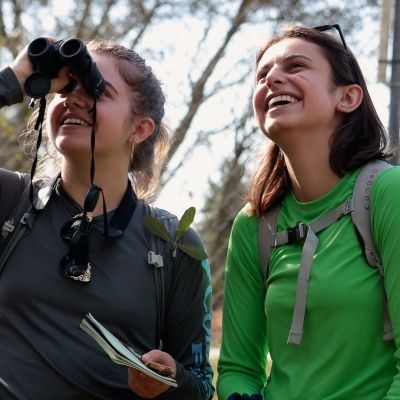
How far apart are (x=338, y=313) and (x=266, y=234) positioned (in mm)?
480

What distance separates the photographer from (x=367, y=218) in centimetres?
282

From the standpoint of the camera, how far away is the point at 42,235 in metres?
3.17

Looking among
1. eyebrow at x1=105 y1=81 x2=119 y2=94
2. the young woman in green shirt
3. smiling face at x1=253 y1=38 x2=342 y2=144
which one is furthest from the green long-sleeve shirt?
eyebrow at x1=105 y1=81 x2=119 y2=94

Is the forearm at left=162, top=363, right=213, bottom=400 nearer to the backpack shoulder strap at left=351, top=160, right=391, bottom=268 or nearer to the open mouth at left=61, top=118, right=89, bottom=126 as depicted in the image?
the backpack shoulder strap at left=351, top=160, right=391, bottom=268

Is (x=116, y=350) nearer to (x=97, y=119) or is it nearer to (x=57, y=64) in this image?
(x=97, y=119)

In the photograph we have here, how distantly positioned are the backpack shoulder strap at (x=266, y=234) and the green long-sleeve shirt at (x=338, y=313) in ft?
0.13

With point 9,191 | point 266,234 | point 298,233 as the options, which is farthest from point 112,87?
point 298,233

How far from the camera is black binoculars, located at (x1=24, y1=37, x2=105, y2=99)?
122 inches

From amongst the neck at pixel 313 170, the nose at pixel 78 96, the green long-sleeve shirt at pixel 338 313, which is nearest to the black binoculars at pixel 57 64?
the nose at pixel 78 96

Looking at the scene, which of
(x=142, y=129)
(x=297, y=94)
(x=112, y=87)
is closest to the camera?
(x=297, y=94)

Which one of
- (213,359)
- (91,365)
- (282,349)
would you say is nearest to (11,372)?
(91,365)

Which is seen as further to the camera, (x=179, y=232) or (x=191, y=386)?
(x=179, y=232)

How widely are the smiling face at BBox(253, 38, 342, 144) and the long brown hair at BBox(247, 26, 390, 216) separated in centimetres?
4

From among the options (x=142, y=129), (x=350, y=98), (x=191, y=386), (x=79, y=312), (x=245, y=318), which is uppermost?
(x=350, y=98)
